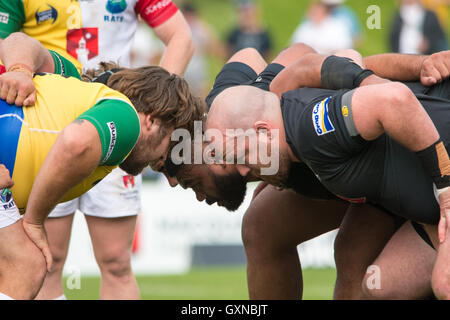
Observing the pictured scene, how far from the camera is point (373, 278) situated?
364 centimetres

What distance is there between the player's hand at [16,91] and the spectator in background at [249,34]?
866 centimetres

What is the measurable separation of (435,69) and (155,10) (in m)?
1.92

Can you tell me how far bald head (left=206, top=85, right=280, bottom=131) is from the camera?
360 cm

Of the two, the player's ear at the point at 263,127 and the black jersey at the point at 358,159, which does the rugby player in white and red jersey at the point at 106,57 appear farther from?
the black jersey at the point at 358,159

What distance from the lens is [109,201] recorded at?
468cm

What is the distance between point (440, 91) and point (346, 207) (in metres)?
0.93

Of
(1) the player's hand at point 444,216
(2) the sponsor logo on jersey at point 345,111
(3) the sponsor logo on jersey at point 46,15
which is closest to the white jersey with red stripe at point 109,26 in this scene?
(3) the sponsor logo on jersey at point 46,15

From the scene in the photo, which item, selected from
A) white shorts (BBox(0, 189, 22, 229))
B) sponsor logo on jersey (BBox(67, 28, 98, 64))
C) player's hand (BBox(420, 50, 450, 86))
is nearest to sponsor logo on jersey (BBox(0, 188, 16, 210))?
white shorts (BBox(0, 189, 22, 229))

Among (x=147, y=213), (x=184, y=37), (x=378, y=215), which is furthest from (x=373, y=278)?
(x=147, y=213)

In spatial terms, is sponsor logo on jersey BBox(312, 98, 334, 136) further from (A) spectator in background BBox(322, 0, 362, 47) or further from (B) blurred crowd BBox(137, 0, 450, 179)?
(A) spectator in background BBox(322, 0, 362, 47)

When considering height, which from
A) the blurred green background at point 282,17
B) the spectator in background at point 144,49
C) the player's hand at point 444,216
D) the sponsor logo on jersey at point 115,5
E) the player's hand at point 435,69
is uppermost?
the player's hand at point 435,69

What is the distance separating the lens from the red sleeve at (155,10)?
473 cm

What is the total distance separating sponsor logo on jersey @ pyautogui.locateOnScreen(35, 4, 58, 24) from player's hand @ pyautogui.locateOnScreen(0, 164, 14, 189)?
156cm
